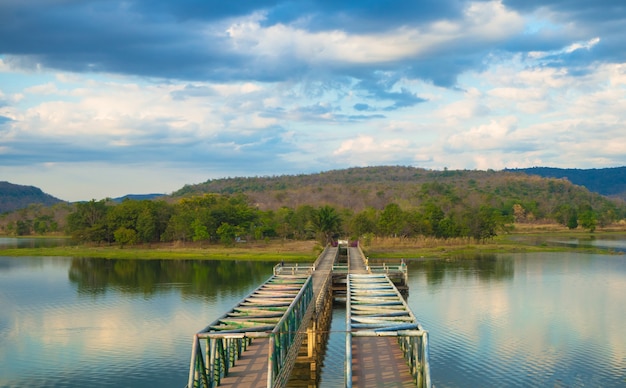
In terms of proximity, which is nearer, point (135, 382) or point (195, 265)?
point (135, 382)

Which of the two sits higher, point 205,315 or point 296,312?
point 296,312

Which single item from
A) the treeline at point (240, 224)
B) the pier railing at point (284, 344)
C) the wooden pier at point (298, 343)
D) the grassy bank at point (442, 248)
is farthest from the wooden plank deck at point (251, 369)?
the treeline at point (240, 224)

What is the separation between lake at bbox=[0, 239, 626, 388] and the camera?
84.2 ft

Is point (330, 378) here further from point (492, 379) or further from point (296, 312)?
point (492, 379)

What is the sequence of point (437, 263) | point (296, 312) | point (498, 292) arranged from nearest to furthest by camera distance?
point (296, 312), point (498, 292), point (437, 263)

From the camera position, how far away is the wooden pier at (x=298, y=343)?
18219 mm

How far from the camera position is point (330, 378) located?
990 inches

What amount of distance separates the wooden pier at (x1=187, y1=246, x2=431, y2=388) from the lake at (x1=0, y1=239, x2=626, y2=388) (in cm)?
215

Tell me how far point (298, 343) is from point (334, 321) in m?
15.2

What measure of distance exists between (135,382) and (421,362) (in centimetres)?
1222

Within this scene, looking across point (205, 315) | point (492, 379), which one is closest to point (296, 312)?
point (492, 379)

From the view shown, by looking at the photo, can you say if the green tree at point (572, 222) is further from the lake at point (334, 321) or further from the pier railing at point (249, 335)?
the pier railing at point (249, 335)

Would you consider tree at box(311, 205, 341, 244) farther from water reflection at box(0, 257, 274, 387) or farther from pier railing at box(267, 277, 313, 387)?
pier railing at box(267, 277, 313, 387)

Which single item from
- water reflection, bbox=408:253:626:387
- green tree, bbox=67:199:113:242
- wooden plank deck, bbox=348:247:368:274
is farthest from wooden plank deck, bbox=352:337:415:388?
green tree, bbox=67:199:113:242
